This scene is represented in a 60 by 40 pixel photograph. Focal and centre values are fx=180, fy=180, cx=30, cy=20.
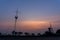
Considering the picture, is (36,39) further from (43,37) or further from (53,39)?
(53,39)

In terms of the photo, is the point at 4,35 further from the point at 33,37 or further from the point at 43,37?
the point at 43,37

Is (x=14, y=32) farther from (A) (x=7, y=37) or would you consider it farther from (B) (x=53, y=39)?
(B) (x=53, y=39)

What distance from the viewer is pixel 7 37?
2231 inches

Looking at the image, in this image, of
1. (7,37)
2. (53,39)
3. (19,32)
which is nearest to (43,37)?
(53,39)

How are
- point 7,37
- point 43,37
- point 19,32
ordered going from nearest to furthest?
1. point 7,37
2. point 19,32
3. point 43,37

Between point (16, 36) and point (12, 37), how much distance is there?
1.61 metres

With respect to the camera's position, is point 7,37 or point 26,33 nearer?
point 7,37

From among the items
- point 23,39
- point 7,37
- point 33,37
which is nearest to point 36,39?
point 33,37

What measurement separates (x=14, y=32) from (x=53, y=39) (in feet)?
57.9

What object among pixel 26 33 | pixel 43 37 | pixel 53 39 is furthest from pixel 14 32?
pixel 53 39

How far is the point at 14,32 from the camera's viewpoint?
58469 millimetres

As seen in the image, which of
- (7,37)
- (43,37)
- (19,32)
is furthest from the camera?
(43,37)

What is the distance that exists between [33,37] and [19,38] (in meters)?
5.72

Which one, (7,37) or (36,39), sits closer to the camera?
(7,37)
